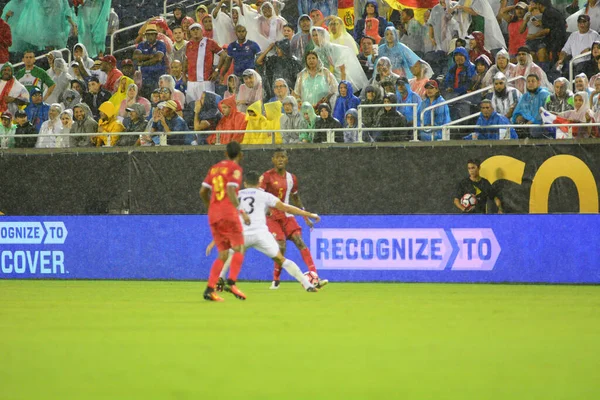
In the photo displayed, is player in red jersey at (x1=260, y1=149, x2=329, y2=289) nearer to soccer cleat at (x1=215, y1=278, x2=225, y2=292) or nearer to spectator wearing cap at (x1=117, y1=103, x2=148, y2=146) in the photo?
soccer cleat at (x1=215, y1=278, x2=225, y2=292)

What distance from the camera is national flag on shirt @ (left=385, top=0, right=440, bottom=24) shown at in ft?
71.5

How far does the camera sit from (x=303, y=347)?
9172 mm

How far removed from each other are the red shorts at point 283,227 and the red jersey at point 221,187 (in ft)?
9.78

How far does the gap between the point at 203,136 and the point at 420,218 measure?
15.9 feet

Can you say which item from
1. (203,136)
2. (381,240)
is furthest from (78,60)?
(381,240)

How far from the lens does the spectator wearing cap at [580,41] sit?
19.6 meters

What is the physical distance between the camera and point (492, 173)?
1872 cm

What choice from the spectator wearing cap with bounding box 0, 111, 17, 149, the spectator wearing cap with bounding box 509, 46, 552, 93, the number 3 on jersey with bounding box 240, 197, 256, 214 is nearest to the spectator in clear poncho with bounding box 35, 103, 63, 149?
the spectator wearing cap with bounding box 0, 111, 17, 149

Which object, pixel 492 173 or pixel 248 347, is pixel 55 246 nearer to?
pixel 492 173

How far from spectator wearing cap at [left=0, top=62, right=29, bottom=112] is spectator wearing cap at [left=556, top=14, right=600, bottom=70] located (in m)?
11.0

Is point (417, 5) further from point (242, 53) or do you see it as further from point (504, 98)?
point (504, 98)

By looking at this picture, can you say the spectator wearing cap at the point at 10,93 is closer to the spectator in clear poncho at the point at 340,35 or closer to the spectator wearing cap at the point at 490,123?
the spectator in clear poncho at the point at 340,35

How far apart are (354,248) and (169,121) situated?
465 centimetres

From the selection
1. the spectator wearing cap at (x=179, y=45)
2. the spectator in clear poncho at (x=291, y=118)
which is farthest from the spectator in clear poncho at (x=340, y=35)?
the spectator wearing cap at (x=179, y=45)
